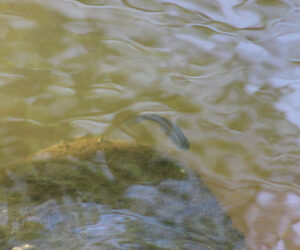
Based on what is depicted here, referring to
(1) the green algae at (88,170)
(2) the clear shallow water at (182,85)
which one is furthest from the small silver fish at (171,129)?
(1) the green algae at (88,170)

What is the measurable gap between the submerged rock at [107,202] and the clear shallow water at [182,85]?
0.21m

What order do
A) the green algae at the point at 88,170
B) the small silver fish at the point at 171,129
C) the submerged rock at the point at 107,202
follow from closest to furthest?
the submerged rock at the point at 107,202, the green algae at the point at 88,170, the small silver fish at the point at 171,129

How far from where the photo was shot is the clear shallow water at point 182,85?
7.97 ft

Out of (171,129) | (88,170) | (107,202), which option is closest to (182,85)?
(171,129)

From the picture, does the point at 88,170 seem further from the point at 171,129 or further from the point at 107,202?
the point at 171,129

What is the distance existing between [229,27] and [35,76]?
1678mm

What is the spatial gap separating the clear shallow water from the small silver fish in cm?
5

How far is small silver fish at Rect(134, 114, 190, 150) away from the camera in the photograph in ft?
8.41

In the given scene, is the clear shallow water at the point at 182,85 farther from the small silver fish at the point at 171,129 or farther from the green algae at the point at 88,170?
the green algae at the point at 88,170

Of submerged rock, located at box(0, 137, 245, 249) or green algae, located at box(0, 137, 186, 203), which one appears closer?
submerged rock, located at box(0, 137, 245, 249)

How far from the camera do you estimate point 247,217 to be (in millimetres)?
2189

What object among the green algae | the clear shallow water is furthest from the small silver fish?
the green algae

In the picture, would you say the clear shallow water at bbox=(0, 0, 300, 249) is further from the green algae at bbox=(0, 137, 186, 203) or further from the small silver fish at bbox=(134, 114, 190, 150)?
the green algae at bbox=(0, 137, 186, 203)

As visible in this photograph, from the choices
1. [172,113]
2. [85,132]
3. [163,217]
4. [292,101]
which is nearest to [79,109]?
[85,132]
